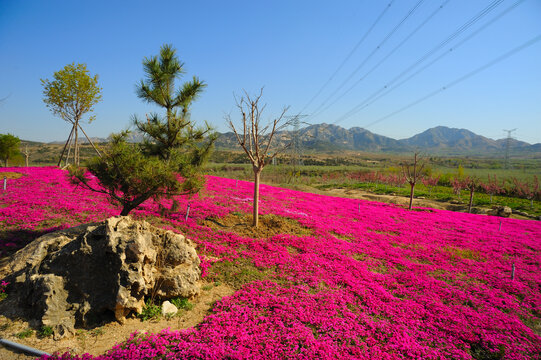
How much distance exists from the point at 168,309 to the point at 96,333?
5.00 ft

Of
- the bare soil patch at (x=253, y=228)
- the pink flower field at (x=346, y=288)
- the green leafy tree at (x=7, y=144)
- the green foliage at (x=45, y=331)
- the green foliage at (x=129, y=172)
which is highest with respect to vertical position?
the green leafy tree at (x=7, y=144)

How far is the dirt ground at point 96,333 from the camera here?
194 inches

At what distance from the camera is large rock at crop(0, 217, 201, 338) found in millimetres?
5754

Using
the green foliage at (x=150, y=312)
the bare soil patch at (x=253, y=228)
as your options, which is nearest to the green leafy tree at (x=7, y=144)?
the bare soil patch at (x=253, y=228)

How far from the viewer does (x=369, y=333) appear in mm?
6234

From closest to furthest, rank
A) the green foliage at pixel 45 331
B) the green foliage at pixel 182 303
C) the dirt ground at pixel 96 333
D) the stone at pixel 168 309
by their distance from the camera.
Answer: the dirt ground at pixel 96 333
the green foliage at pixel 45 331
the stone at pixel 168 309
the green foliage at pixel 182 303

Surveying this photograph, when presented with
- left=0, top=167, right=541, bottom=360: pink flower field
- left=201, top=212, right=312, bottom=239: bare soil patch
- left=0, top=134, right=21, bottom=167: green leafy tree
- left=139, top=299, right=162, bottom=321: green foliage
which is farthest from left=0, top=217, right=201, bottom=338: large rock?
left=0, top=134, right=21, bottom=167: green leafy tree

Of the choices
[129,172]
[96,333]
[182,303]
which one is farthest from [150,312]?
[129,172]

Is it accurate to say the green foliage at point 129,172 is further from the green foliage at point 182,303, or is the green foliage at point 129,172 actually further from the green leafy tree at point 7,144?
the green leafy tree at point 7,144

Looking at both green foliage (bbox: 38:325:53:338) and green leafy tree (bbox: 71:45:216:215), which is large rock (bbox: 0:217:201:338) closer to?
green foliage (bbox: 38:325:53:338)

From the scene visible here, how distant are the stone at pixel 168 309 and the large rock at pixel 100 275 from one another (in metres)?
0.30

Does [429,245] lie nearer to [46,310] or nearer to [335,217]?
[335,217]

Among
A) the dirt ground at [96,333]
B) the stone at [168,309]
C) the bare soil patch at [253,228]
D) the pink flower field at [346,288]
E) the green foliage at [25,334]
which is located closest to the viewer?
the dirt ground at [96,333]

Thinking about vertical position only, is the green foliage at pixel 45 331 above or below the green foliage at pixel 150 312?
above
